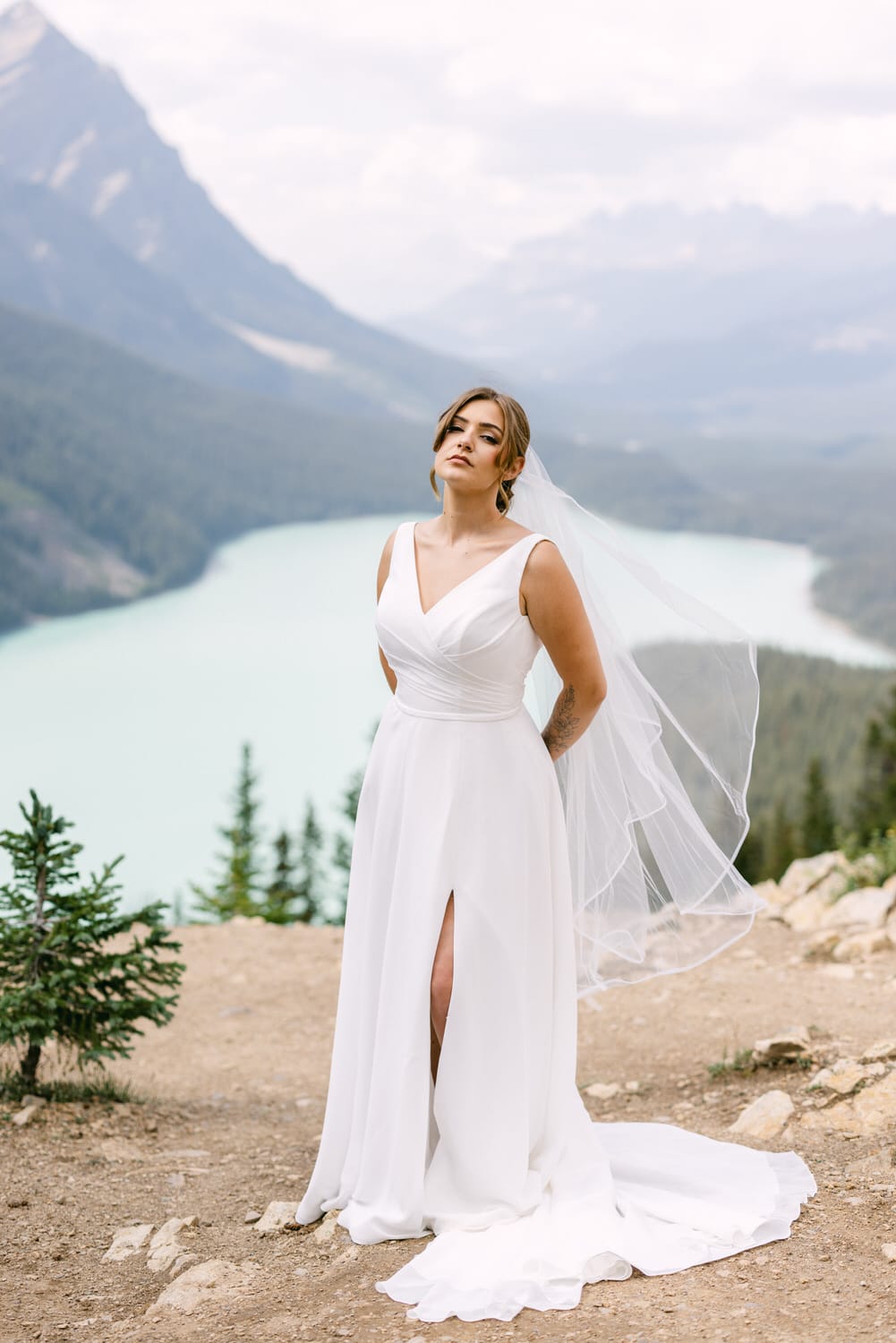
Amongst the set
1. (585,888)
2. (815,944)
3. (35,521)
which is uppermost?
(35,521)

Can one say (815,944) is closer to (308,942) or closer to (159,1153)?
(308,942)

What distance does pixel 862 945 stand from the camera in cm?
665

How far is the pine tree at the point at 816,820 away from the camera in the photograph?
3562cm

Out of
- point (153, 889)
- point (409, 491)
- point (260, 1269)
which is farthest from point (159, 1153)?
point (409, 491)

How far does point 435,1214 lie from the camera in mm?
3230

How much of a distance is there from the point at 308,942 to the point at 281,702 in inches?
3503

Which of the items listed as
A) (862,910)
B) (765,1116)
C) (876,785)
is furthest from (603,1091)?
(876,785)

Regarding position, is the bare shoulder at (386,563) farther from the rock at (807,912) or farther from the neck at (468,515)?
the rock at (807,912)

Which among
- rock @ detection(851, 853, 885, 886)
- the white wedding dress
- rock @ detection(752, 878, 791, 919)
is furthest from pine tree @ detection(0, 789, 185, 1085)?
rock @ detection(851, 853, 885, 886)

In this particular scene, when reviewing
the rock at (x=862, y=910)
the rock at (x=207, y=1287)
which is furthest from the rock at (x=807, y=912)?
the rock at (x=207, y=1287)

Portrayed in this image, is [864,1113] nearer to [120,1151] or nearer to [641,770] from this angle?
[641,770]

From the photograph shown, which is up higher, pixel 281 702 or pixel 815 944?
pixel 281 702

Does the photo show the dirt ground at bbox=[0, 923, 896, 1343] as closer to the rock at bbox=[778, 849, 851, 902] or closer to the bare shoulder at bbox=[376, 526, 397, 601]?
the rock at bbox=[778, 849, 851, 902]

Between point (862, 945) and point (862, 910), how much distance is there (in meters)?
0.59
